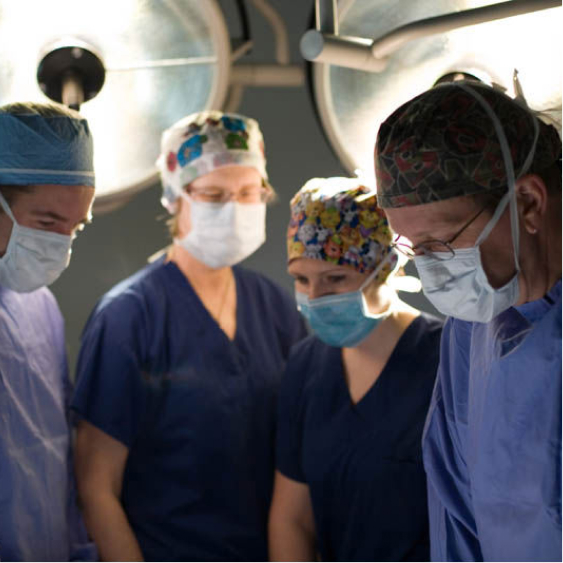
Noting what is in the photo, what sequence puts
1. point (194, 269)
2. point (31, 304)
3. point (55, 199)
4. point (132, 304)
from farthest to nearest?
point (194, 269), point (132, 304), point (31, 304), point (55, 199)

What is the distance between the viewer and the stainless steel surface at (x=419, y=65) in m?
1.52

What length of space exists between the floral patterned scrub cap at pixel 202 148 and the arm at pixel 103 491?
0.61 metres

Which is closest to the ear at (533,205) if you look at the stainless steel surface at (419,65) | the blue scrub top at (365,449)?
the stainless steel surface at (419,65)

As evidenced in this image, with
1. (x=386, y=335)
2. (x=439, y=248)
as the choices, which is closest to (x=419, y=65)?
(x=439, y=248)

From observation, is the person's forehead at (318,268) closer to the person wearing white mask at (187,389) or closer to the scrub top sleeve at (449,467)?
the person wearing white mask at (187,389)

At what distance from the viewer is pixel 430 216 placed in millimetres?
1302

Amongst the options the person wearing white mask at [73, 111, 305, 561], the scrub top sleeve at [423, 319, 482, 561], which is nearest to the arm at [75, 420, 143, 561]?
the person wearing white mask at [73, 111, 305, 561]

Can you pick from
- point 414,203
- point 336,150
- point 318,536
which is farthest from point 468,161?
point 318,536

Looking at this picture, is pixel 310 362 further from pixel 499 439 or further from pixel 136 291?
pixel 499 439

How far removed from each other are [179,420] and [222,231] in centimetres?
45

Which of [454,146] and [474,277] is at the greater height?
[454,146]

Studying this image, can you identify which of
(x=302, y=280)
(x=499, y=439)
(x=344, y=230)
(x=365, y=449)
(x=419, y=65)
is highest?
(x=419, y=65)

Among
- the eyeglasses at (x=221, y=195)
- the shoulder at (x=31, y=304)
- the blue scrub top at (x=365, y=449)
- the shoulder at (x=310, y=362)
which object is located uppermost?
the eyeglasses at (x=221, y=195)

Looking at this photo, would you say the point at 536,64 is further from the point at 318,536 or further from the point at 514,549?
the point at 318,536
